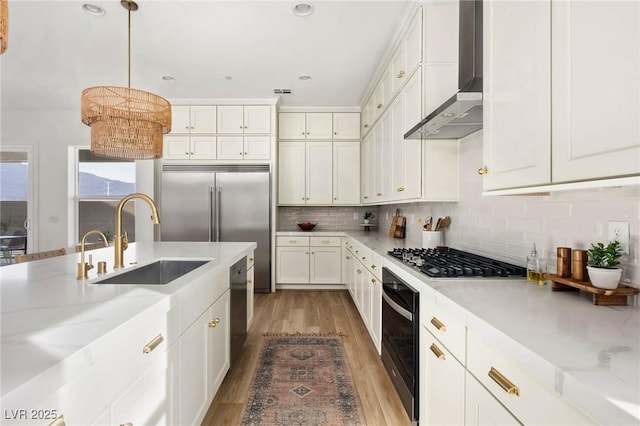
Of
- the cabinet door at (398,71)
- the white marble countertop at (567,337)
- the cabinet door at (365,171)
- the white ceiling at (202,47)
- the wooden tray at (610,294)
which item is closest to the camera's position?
the white marble countertop at (567,337)

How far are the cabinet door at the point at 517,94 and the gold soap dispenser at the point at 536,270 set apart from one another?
36cm

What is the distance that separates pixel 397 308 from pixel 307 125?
3542 millimetres

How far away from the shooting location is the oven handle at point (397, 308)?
1.64 metres

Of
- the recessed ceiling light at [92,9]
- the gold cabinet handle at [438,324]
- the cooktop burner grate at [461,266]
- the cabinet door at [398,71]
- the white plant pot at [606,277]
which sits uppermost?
the recessed ceiling light at [92,9]

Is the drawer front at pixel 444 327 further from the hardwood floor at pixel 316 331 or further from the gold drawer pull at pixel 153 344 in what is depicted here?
the gold drawer pull at pixel 153 344

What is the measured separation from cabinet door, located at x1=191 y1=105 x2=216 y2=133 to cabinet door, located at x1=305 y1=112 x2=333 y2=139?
134cm

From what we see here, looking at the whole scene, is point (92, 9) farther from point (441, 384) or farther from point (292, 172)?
→ point (441, 384)

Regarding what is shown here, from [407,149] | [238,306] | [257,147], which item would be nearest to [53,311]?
[238,306]

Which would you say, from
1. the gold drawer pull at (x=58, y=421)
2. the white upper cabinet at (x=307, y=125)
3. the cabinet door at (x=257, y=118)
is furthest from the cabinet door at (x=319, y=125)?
the gold drawer pull at (x=58, y=421)

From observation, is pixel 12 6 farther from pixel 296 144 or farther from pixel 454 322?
pixel 454 322

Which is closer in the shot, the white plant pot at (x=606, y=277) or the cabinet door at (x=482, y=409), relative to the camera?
the cabinet door at (x=482, y=409)

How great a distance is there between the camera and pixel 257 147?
4.50 meters

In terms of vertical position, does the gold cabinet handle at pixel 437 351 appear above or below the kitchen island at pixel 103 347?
below

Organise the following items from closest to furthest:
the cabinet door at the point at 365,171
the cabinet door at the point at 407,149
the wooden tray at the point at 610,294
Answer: the wooden tray at the point at 610,294 < the cabinet door at the point at 407,149 < the cabinet door at the point at 365,171
